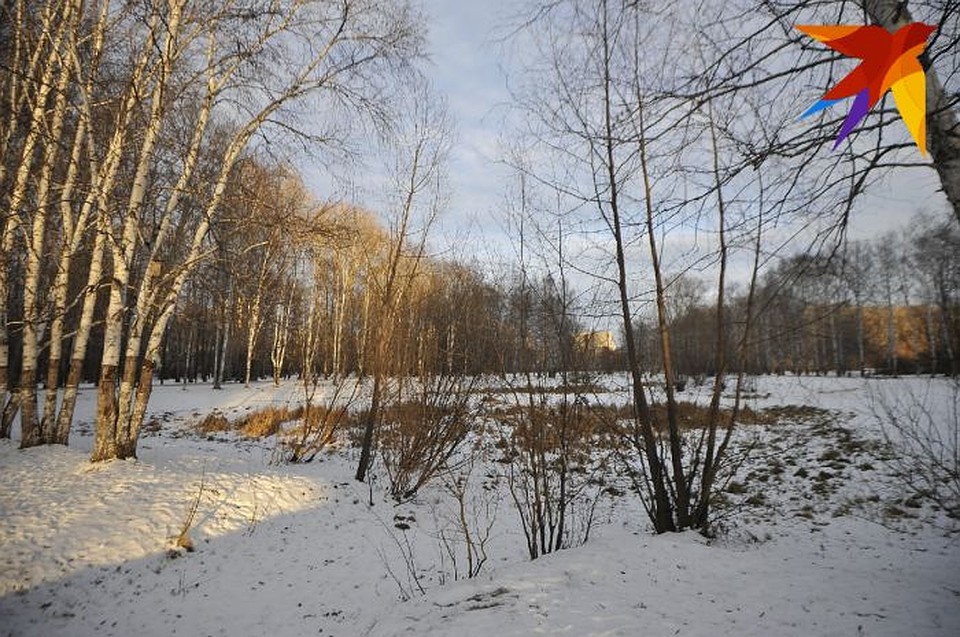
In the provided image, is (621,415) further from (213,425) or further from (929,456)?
(213,425)

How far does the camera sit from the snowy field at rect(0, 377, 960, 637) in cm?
326

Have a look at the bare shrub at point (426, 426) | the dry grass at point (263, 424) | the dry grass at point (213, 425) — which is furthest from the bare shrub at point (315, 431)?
the dry grass at point (213, 425)

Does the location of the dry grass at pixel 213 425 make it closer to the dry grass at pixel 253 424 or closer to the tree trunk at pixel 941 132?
the dry grass at pixel 253 424

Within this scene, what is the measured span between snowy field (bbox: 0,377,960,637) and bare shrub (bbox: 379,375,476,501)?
1.50ft

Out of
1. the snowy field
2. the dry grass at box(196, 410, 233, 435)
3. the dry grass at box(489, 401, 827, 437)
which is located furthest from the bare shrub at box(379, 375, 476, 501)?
the dry grass at box(196, 410, 233, 435)

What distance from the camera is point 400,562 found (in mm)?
5680

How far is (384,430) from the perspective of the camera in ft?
29.3

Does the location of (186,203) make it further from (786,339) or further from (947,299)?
(947,299)

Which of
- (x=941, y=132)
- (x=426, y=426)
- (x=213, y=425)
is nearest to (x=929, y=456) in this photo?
(x=941, y=132)

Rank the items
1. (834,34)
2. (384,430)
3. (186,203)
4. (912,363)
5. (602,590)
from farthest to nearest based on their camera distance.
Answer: (912,363), (384,430), (186,203), (602,590), (834,34)

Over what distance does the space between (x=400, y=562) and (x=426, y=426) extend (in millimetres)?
2616

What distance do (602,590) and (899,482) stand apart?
7267 millimetres

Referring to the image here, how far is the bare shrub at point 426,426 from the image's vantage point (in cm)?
791

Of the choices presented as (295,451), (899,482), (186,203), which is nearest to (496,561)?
(295,451)
